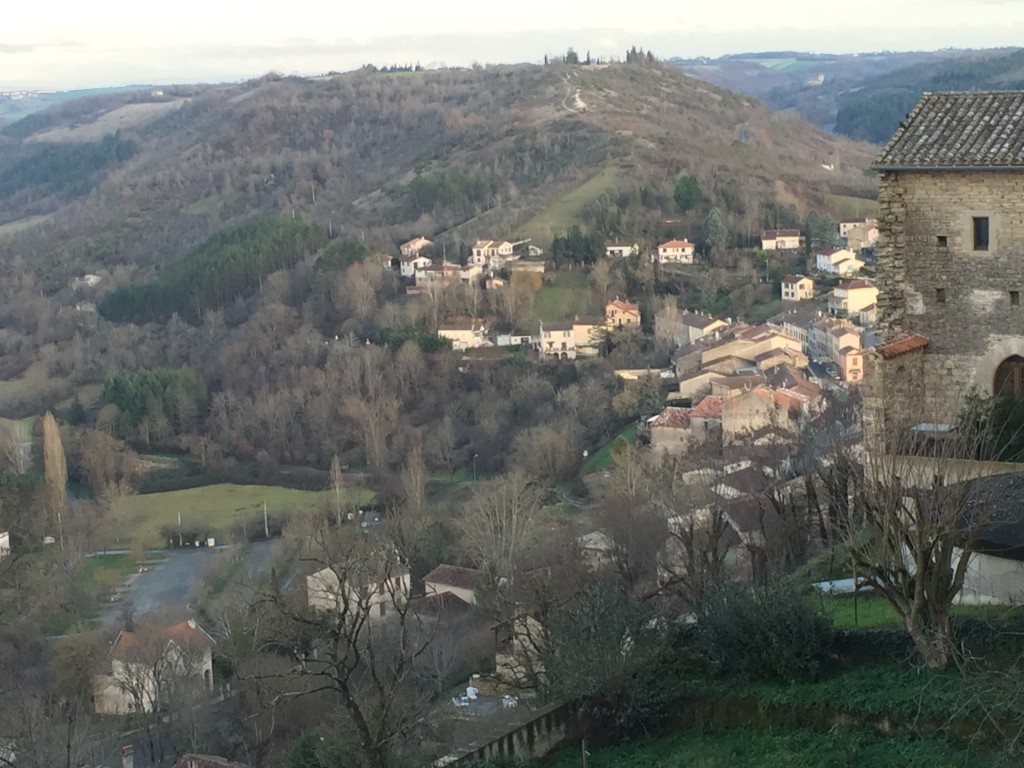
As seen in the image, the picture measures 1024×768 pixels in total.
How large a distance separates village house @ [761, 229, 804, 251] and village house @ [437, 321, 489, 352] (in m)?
14.4

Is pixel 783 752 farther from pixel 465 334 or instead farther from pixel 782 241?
pixel 782 241

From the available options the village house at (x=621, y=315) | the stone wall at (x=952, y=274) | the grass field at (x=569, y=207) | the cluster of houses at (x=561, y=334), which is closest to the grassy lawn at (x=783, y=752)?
the stone wall at (x=952, y=274)

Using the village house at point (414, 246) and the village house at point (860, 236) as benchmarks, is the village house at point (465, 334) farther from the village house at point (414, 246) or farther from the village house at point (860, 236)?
the village house at point (860, 236)

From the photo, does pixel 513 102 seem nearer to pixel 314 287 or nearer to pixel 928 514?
pixel 314 287

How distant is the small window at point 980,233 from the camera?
13.4 meters

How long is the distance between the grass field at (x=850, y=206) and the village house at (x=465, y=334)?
71.4 feet

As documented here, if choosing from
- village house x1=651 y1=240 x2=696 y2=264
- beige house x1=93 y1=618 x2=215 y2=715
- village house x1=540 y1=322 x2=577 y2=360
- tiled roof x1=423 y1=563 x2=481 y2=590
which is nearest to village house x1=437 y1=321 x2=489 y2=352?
village house x1=540 y1=322 x2=577 y2=360

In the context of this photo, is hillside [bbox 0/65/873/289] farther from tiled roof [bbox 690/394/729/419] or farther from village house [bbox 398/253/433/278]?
tiled roof [bbox 690/394/729/419]

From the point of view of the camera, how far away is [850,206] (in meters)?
75.2

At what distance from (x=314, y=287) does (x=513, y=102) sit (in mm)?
45971

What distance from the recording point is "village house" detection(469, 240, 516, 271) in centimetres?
7000

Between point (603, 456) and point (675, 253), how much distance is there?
80.2 feet

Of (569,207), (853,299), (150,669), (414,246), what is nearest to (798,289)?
(853,299)

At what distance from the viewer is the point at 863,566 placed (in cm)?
1049
